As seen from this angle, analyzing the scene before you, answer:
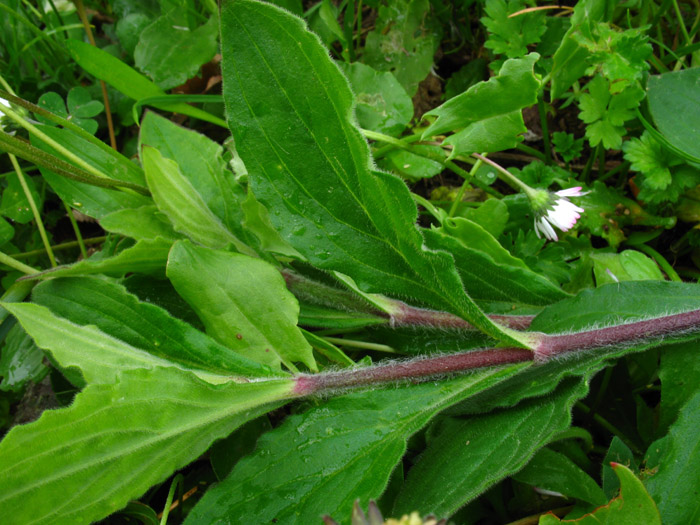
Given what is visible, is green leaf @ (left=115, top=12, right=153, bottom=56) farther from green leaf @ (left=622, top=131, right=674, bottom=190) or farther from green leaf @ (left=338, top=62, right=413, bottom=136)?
green leaf @ (left=622, top=131, right=674, bottom=190)

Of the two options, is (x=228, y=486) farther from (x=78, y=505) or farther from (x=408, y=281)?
(x=408, y=281)

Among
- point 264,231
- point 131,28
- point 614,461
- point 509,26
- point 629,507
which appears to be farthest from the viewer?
point 131,28

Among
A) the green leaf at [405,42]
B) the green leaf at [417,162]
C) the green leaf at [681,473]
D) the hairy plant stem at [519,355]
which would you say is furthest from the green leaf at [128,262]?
the green leaf at [681,473]

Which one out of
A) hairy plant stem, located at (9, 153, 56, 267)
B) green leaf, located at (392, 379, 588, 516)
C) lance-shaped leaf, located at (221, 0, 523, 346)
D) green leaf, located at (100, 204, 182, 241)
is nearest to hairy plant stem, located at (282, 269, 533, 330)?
lance-shaped leaf, located at (221, 0, 523, 346)

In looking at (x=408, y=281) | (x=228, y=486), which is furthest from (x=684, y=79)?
(x=228, y=486)

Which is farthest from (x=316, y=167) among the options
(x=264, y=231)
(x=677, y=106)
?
(x=677, y=106)

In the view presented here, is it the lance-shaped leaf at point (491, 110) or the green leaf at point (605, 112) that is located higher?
the lance-shaped leaf at point (491, 110)

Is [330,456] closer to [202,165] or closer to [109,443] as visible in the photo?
[109,443]

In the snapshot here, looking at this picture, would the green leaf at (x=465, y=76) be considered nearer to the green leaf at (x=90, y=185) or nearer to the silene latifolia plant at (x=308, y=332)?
the silene latifolia plant at (x=308, y=332)
